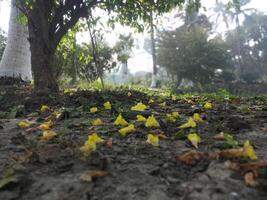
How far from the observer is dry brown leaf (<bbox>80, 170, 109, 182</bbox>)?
170 centimetres

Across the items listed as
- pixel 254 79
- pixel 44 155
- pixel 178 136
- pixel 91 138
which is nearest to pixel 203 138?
pixel 178 136

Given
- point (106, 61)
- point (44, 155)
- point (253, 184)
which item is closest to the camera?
point (253, 184)

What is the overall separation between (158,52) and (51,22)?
16.8 meters

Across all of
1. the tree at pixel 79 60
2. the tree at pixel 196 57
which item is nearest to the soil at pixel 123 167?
the tree at pixel 79 60

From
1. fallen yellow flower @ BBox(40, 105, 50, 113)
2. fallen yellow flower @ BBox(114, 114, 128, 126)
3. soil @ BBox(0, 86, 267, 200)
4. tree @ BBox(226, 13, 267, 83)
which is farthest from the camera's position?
tree @ BBox(226, 13, 267, 83)

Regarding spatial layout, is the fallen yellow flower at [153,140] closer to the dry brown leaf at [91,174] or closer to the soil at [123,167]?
the soil at [123,167]

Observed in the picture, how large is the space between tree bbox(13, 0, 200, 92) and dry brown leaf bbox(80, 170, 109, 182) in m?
3.66

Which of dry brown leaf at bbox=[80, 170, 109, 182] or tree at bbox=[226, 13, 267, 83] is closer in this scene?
dry brown leaf at bbox=[80, 170, 109, 182]

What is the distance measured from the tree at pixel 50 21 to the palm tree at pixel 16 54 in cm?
228

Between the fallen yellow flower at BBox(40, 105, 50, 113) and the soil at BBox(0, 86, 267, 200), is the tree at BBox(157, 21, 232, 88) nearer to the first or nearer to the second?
the fallen yellow flower at BBox(40, 105, 50, 113)

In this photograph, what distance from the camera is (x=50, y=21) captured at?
19.2 ft

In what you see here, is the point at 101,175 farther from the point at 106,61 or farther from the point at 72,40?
the point at 106,61

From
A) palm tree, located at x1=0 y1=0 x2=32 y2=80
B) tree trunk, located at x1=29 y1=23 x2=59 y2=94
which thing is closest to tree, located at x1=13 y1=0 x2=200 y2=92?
tree trunk, located at x1=29 y1=23 x2=59 y2=94

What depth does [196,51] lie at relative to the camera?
19969 millimetres
